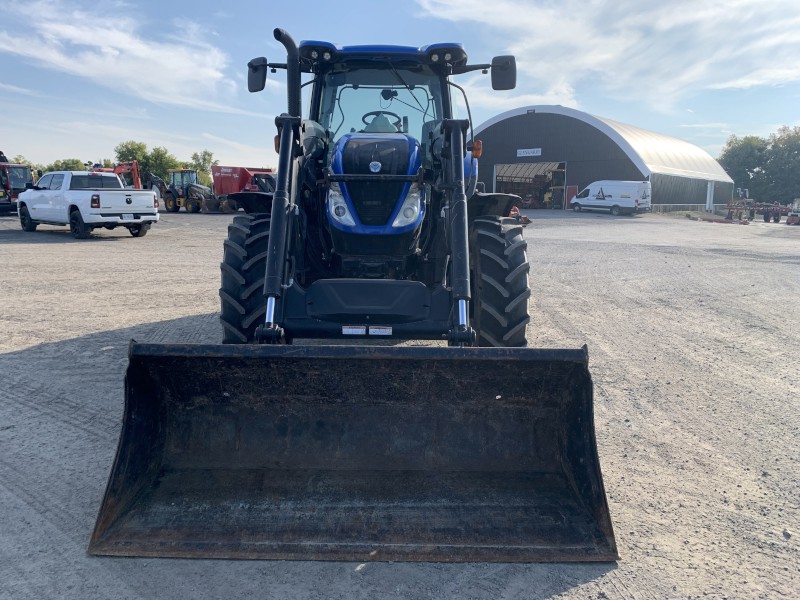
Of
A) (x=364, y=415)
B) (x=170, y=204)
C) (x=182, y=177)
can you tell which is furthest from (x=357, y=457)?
(x=182, y=177)

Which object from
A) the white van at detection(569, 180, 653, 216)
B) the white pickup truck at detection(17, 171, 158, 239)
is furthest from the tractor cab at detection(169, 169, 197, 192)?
the white van at detection(569, 180, 653, 216)

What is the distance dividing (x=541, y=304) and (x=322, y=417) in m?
5.68

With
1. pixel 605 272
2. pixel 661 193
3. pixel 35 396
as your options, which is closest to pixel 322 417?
pixel 35 396

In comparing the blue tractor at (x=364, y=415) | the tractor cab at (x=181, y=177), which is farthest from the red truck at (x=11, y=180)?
the blue tractor at (x=364, y=415)

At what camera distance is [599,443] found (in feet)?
12.5

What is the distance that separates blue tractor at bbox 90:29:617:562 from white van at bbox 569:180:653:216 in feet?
117

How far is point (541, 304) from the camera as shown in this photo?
8258 mm

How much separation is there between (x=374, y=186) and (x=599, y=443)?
7.39 feet

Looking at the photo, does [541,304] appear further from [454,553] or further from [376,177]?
[454,553]

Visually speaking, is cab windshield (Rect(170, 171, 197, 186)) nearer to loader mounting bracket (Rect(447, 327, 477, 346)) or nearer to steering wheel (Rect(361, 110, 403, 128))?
steering wheel (Rect(361, 110, 403, 128))

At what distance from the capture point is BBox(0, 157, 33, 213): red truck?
2500cm

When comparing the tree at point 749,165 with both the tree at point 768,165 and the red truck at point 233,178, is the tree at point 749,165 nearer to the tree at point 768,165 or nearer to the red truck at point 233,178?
the tree at point 768,165

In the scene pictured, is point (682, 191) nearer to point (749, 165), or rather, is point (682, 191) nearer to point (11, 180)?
point (749, 165)

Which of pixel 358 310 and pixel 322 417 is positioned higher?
pixel 358 310
